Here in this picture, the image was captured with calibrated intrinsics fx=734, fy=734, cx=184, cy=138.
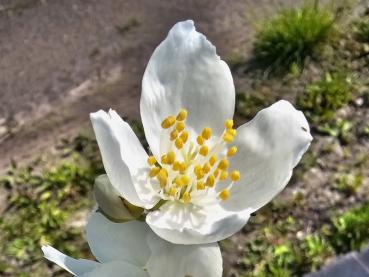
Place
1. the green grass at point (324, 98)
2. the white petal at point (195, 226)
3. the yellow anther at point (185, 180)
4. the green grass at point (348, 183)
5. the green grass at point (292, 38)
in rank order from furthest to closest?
the green grass at point (292, 38), the green grass at point (324, 98), the green grass at point (348, 183), the yellow anther at point (185, 180), the white petal at point (195, 226)

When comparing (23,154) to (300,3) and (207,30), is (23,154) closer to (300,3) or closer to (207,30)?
(207,30)

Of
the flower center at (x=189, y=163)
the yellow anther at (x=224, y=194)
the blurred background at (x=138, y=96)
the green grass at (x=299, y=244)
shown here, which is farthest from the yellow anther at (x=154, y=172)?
the green grass at (x=299, y=244)

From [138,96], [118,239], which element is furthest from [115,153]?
[138,96]

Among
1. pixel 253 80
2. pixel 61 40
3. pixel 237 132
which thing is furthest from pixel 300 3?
pixel 237 132

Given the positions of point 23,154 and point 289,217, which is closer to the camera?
point 289,217

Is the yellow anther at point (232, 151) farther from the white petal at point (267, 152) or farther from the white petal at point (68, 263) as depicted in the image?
the white petal at point (68, 263)

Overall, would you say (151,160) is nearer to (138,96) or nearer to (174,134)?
(174,134)

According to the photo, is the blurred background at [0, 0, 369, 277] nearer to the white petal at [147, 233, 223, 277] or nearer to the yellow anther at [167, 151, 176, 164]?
the yellow anther at [167, 151, 176, 164]
